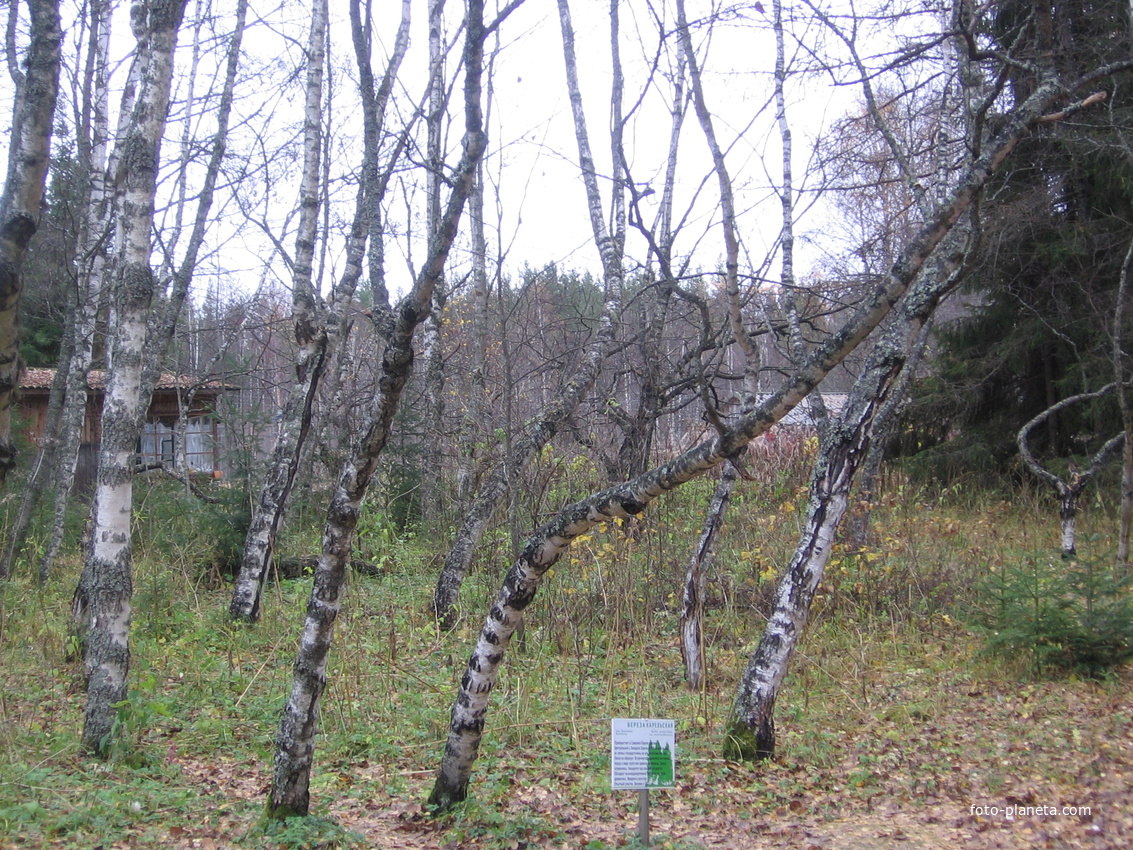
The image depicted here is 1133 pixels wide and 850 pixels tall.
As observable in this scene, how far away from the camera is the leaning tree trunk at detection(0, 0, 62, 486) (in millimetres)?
3277

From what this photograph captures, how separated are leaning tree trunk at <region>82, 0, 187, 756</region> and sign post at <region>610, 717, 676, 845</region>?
2929 mm

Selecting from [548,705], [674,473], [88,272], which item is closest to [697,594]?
[548,705]

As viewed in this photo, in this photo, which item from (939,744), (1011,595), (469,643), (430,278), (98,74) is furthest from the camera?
(98,74)

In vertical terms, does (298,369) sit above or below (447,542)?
above

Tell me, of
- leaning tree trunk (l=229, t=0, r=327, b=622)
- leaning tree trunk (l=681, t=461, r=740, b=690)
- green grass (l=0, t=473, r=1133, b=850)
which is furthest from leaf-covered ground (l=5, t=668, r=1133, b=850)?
leaning tree trunk (l=229, t=0, r=327, b=622)

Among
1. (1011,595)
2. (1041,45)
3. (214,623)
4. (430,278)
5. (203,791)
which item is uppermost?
(1041,45)

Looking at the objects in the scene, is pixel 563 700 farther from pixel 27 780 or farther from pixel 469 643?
pixel 27 780

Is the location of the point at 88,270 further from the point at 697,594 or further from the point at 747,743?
the point at 747,743

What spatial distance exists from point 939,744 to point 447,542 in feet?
19.5

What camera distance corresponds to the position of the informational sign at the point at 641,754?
346 cm

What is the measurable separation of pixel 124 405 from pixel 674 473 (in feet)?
10.2

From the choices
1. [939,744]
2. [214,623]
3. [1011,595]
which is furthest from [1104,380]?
[214,623]

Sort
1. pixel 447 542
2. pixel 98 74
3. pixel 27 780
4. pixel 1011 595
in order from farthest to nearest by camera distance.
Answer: pixel 447 542 → pixel 98 74 → pixel 1011 595 → pixel 27 780

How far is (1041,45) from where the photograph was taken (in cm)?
554
